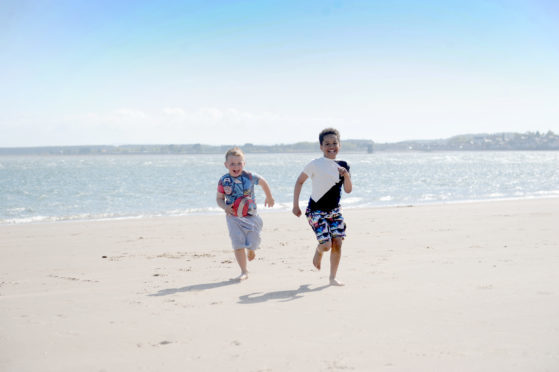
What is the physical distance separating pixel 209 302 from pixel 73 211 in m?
14.3

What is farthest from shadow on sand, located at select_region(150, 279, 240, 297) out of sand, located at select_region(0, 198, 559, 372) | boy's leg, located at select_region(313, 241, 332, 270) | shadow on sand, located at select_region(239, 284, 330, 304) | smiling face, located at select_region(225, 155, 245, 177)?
smiling face, located at select_region(225, 155, 245, 177)

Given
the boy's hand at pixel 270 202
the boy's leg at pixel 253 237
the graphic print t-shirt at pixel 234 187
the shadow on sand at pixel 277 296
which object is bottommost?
the shadow on sand at pixel 277 296

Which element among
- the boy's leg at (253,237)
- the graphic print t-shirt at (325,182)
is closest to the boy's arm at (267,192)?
the boy's leg at (253,237)

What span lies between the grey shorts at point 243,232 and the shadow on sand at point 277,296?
0.91 m

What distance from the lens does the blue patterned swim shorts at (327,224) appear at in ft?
15.8

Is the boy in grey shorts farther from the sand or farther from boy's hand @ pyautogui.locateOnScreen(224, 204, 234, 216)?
the sand

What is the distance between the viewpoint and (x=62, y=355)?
3.00 meters

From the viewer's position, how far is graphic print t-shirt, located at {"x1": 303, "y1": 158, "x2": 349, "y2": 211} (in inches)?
191

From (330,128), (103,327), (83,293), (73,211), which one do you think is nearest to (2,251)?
(83,293)

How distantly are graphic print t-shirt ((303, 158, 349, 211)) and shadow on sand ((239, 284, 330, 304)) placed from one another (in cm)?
85

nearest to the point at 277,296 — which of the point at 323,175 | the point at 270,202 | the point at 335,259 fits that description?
the point at 335,259

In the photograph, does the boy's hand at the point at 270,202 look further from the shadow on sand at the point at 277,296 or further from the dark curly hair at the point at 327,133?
the shadow on sand at the point at 277,296

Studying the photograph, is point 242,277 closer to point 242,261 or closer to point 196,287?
point 242,261

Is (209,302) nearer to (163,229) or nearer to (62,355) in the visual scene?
(62,355)
